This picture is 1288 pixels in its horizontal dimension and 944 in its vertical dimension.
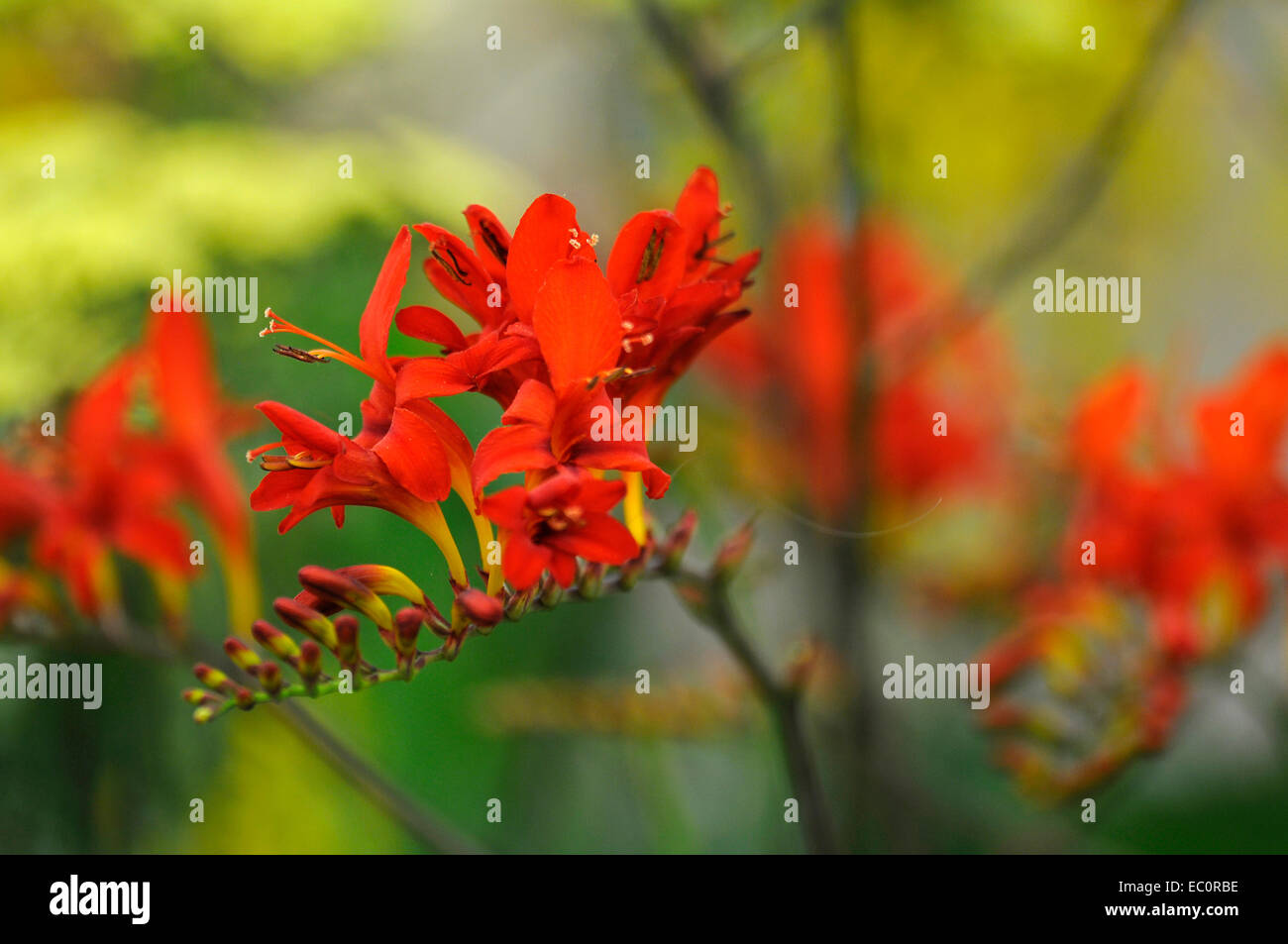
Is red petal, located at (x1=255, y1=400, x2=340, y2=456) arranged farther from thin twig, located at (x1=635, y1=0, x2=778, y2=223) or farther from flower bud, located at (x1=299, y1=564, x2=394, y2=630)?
thin twig, located at (x1=635, y1=0, x2=778, y2=223)

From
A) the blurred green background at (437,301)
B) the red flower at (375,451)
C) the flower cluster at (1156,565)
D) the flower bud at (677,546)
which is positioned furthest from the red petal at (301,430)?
the flower cluster at (1156,565)

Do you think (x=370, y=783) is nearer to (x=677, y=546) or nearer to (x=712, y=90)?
(x=677, y=546)

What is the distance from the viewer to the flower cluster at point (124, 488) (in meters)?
0.59

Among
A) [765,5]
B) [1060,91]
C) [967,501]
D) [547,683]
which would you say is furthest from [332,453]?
[1060,91]

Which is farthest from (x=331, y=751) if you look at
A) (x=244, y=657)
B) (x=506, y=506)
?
(x=506, y=506)

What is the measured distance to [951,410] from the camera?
1.03 m

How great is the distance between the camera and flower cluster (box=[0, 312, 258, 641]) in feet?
1.94

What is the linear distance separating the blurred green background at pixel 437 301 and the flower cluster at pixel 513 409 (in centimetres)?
23

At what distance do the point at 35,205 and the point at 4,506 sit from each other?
0.31 metres

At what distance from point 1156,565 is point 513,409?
470 millimetres

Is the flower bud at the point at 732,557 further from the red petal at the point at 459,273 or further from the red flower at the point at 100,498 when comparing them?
the red flower at the point at 100,498

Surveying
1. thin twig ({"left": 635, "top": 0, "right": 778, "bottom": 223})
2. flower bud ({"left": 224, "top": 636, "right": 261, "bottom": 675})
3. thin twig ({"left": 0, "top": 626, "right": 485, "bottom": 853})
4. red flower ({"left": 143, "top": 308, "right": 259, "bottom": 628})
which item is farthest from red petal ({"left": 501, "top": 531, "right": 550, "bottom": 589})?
thin twig ({"left": 635, "top": 0, "right": 778, "bottom": 223})
